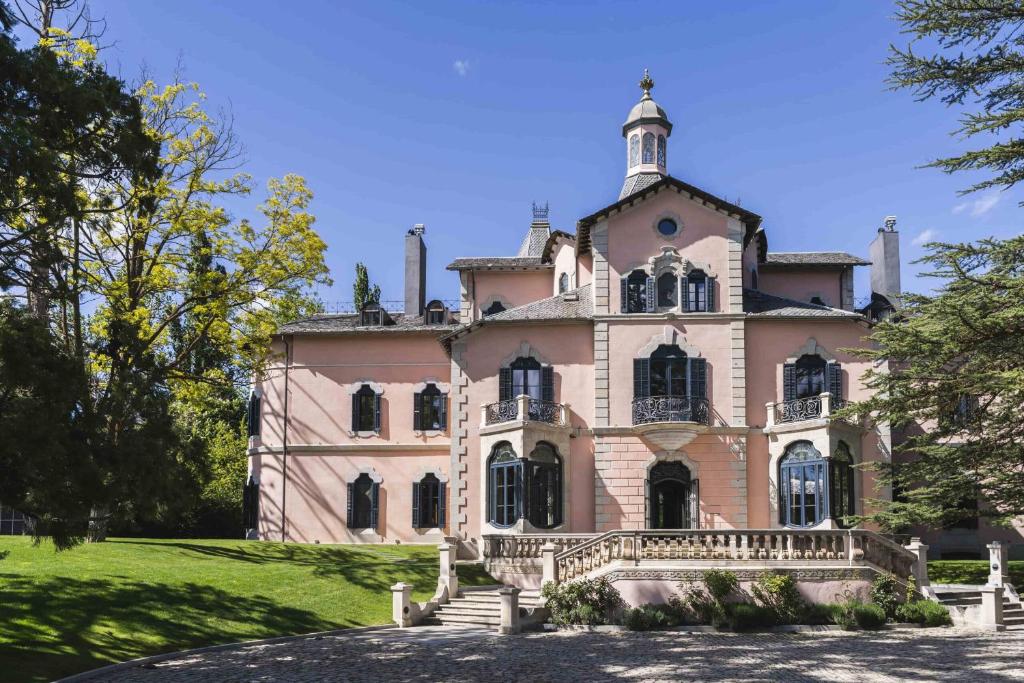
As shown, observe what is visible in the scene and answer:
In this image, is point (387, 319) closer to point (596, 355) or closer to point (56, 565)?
point (596, 355)

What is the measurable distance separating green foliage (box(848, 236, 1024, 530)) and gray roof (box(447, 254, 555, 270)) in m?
18.0

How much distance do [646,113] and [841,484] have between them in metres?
16.0

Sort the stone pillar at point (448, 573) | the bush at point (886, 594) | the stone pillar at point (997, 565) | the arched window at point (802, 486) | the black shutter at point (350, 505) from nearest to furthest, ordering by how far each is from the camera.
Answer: the bush at point (886, 594)
the stone pillar at point (448, 573)
the stone pillar at point (997, 565)
the arched window at point (802, 486)
the black shutter at point (350, 505)

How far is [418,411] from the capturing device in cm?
3722

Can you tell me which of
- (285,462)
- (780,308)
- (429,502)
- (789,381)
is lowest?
(429,502)

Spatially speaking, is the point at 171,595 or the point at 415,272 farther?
the point at 415,272

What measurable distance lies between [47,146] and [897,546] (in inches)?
819

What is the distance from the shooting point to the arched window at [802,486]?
96.7 ft

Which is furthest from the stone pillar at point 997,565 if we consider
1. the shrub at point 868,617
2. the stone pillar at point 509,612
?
the stone pillar at point 509,612

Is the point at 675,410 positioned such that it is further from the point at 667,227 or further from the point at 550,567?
the point at 550,567

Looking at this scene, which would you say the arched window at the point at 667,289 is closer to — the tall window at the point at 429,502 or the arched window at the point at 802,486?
the arched window at the point at 802,486

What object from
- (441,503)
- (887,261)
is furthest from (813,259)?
(441,503)

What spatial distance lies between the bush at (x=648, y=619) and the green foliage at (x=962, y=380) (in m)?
5.25

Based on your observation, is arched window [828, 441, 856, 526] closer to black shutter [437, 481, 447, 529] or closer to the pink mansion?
the pink mansion
